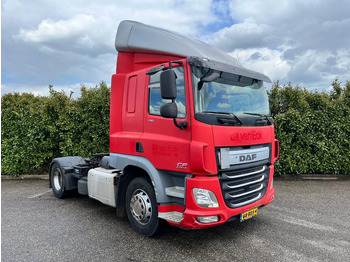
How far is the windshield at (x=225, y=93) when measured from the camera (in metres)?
3.32

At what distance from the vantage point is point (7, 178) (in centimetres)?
862

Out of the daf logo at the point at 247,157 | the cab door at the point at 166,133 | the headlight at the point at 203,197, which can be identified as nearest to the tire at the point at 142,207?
the cab door at the point at 166,133

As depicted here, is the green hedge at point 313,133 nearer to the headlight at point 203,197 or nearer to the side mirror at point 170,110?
the headlight at point 203,197

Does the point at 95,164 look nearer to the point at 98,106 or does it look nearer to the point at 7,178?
the point at 98,106

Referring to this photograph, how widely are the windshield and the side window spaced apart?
0.17 metres

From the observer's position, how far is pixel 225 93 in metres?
3.55

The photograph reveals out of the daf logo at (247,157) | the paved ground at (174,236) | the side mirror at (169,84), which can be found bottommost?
the paved ground at (174,236)

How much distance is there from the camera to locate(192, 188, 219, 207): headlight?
319 centimetres

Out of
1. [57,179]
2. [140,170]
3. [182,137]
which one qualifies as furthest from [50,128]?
[182,137]

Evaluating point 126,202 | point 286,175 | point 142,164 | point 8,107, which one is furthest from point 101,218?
point 8,107

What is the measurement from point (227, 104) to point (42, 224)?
12.2 feet

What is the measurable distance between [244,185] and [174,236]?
131 centimetres

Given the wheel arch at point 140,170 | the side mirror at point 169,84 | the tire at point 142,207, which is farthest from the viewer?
the tire at point 142,207

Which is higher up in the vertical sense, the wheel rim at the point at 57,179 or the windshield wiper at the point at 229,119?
the windshield wiper at the point at 229,119
